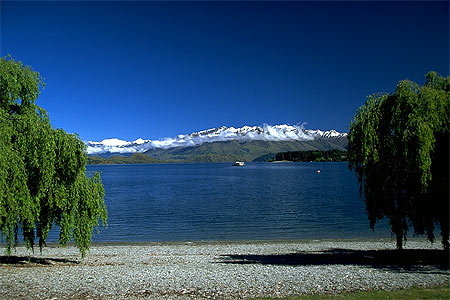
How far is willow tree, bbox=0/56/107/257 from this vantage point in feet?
58.4

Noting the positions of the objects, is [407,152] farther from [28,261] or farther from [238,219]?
[238,219]

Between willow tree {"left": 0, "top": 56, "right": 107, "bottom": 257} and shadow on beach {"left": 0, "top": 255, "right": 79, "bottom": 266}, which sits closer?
willow tree {"left": 0, "top": 56, "right": 107, "bottom": 257}

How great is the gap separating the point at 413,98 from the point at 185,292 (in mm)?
16458

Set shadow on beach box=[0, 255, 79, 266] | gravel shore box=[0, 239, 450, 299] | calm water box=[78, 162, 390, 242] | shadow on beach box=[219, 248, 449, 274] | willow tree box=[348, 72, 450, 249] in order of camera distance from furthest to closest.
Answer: calm water box=[78, 162, 390, 242] → shadow on beach box=[0, 255, 79, 266] → shadow on beach box=[219, 248, 449, 274] → willow tree box=[348, 72, 450, 249] → gravel shore box=[0, 239, 450, 299]

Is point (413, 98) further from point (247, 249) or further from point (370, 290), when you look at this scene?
point (247, 249)

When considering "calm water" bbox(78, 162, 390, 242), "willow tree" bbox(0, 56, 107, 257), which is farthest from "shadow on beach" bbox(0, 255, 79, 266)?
"calm water" bbox(78, 162, 390, 242)

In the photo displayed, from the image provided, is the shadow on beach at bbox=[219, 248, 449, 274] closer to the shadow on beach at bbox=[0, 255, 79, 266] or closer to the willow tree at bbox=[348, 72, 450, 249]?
the willow tree at bbox=[348, 72, 450, 249]

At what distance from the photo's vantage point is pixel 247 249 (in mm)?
32969

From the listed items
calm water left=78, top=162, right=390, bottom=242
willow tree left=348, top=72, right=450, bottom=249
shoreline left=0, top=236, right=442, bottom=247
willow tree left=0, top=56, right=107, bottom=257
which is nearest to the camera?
willow tree left=0, top=56, right=107, bottom=257

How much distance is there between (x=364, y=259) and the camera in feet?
83.3

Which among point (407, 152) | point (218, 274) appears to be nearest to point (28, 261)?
point (218, 274)

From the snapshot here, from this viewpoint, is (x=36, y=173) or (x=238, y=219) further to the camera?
(x=238, y=219)

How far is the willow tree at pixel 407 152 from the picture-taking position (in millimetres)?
19969

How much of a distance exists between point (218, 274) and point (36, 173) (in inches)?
462
